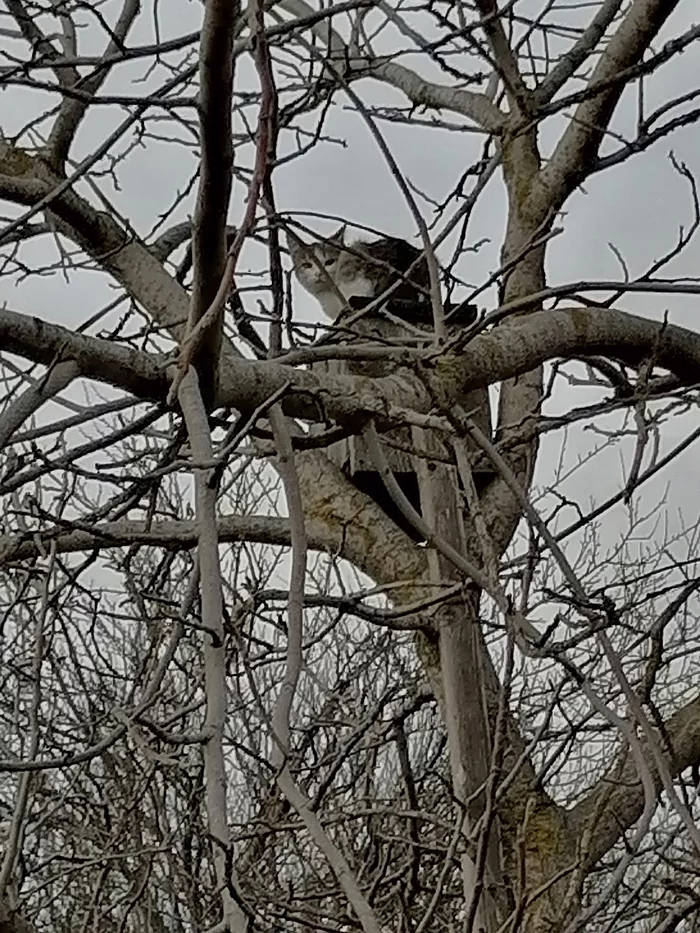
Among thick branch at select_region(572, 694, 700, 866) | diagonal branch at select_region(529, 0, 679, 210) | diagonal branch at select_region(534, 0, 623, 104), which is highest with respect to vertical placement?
diagonal branch at select_region(534, 0, 623, 104)

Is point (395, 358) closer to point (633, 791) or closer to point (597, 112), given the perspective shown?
point (633, 791)

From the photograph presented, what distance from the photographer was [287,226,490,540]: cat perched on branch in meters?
2.29

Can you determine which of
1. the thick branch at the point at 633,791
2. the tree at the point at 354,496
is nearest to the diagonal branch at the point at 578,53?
the tree at the point at 354,496

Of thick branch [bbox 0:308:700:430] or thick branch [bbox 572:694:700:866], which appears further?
thick branch [bbox 572:694:700:866]

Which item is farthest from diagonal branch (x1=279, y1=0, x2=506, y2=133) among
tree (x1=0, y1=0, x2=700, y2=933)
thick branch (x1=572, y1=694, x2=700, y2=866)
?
thick branch (x1=572, y1=694, x2=700, y2=866)

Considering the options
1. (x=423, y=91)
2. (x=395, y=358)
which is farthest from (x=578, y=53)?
(x=395, y=358)

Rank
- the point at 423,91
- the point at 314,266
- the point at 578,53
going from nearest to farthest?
the point at 314,266 < the point at 578,53 < the point at 423,91

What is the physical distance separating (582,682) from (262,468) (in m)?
3.93

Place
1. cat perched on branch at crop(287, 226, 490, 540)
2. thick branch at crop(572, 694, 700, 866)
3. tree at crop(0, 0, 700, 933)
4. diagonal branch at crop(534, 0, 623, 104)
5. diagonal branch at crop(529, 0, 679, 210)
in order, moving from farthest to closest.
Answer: diagonal branch at crop(534, 0, 623, 104)
diagonal branch at crop(529, 0, 679, 210)
cat perched on branch at crop(287, 226, 490, 540)
thick branch at crop(572, 694, 700, 866)
tree at crop(0, 0, 700, 933)

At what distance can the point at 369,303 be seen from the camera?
2.22m

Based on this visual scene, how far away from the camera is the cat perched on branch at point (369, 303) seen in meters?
2.29

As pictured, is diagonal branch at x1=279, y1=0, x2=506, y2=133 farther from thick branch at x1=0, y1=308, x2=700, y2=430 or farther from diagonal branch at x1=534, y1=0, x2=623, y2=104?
thick branch at x1=0, y1=308, x2=700, y2=430

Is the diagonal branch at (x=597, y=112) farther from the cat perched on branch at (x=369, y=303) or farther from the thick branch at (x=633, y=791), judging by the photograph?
the thick branch at (x=633, y=791)

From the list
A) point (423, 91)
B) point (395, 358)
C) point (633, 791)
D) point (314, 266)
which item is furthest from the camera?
point (423, 91)
